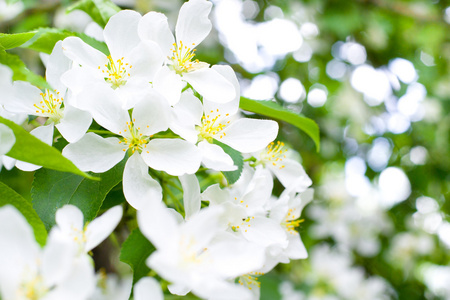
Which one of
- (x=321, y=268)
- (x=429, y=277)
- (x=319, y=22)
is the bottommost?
(x=429, y=277)

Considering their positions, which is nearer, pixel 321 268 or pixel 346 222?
pixel 321 268

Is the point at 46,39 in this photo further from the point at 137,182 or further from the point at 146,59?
the point at 137,182

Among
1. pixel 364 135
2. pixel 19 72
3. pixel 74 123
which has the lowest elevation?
pixel 364 135

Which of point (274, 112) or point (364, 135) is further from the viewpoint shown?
point (364, 135)

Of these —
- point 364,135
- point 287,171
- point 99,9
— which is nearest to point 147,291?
point 287,171

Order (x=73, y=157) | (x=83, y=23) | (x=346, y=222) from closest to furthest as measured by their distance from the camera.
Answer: (x=73, y=157) < (x=83, y=23) < (x=346, y=222)

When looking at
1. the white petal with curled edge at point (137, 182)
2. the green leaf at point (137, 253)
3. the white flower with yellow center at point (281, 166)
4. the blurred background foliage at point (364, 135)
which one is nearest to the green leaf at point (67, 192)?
the white petal with curled edge at point (137, 182)

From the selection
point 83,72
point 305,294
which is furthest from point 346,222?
point 83,72

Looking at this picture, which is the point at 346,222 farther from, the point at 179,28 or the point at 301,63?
the point at 179,28
